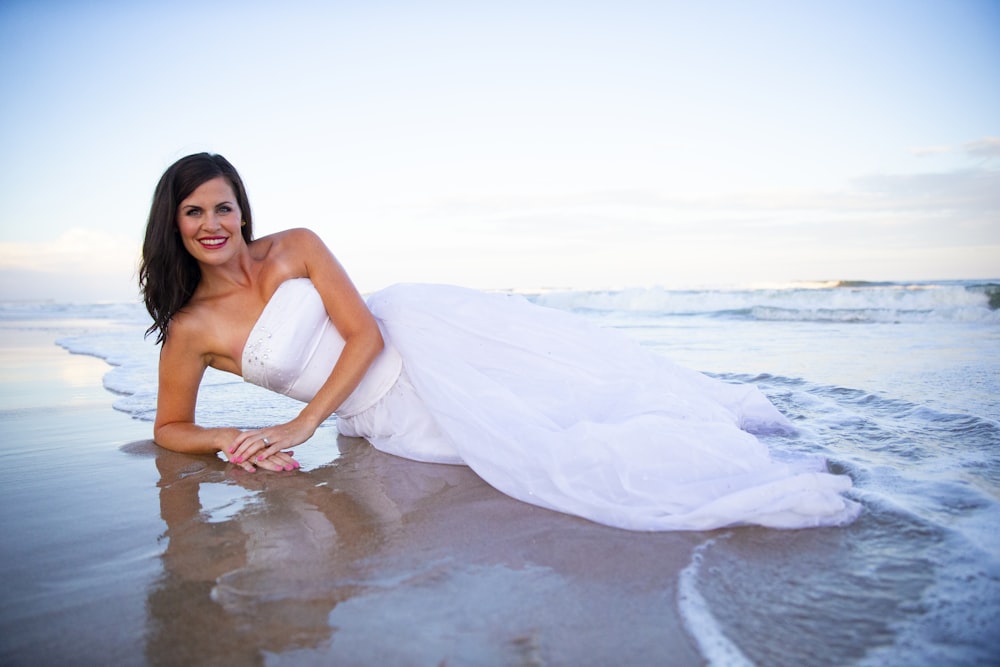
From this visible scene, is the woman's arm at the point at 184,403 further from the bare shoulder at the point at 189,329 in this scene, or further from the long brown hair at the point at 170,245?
the long brown hair at the point at 170,245

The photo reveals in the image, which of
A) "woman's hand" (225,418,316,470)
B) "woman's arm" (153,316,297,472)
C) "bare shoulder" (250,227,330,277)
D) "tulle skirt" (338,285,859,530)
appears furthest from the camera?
"bare shoulder" (250,227,330,277)

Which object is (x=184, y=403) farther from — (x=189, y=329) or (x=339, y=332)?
(x=339, y=332)

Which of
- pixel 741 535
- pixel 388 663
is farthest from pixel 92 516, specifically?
pixel 741 535

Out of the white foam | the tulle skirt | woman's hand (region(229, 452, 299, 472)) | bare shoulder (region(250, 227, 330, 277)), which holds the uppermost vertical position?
bare shoulder (region(250, 227, 330, 277))

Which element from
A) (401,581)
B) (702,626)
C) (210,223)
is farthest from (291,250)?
(702,626)

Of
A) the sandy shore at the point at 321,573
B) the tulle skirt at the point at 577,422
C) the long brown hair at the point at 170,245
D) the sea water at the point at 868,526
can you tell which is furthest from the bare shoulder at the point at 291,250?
the sea water at the point at 868,526

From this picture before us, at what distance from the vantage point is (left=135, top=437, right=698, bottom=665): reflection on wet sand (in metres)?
1.61

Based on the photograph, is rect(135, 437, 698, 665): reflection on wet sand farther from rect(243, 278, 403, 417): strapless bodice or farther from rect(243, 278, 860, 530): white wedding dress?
rect(243, 278, 403, 417): strapless bodice

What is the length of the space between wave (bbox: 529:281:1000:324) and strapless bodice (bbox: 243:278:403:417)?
42.1 feet

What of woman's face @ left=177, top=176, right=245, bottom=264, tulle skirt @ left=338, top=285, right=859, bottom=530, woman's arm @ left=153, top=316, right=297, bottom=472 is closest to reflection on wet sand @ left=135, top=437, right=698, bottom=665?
tulle skirt @ left=338, top=285, right=859, bottom=530

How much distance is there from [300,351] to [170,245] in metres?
0.86

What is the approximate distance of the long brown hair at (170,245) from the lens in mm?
3211

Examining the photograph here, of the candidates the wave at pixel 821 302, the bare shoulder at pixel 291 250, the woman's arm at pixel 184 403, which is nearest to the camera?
the woman's arm at pixel 184 403

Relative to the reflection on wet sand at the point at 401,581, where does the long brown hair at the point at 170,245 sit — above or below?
→ above
